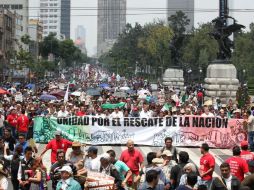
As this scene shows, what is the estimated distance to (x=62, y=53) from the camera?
16362cm

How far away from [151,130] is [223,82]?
18608 mm

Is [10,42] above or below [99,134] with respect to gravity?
above

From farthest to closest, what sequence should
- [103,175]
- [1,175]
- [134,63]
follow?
[134,63]
[103,175]
[1,175]

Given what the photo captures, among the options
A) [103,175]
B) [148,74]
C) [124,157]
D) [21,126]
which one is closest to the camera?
[103,175]

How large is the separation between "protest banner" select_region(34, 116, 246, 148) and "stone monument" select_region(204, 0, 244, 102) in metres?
18.2

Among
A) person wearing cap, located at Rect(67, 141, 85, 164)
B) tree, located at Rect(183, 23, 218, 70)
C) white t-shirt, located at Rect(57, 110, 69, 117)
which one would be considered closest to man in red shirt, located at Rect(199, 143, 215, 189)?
person wearing cap, located at Rect(67, 141, 85, 164)

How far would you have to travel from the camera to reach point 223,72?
40250 millimetres

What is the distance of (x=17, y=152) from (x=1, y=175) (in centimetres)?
278

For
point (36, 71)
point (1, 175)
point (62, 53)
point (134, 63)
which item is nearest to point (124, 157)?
point (1, 175)

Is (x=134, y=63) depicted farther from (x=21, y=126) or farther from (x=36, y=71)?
(x=21, y=126)

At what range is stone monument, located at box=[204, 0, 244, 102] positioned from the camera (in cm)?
4025

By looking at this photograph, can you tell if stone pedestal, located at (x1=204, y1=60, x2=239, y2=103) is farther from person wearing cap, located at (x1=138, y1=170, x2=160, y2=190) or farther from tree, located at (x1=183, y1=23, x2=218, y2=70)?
tree, located at (x1=183, y1=23, x2=218, y2=70)

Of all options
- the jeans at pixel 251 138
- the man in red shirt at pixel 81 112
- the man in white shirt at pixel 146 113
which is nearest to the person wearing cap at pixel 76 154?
the jeans at pixel 251 138

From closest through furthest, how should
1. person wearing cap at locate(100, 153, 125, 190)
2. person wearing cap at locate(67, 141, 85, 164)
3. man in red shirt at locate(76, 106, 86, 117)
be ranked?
1. person wearing cap at locate(100, 153, 125, 190)
2. person wearing cap at locate(67, 141, 85, 164)
3. man in red shirt at locate(76, 106, 86, 117)
